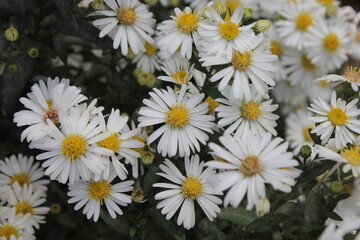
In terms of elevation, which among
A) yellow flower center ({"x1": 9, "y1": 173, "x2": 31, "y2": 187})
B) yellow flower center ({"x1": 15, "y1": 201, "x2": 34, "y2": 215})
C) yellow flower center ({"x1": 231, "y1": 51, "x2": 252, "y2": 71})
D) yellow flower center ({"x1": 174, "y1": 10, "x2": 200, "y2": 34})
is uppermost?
yellow flower center ({"x1": 174, "y1": 10, "x2": 200, "y2": 34})

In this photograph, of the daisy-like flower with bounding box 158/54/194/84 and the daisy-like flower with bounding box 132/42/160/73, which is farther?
the daisy-like flower with bounding box 132/42/160/73

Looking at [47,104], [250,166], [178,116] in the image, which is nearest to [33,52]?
[47,104]

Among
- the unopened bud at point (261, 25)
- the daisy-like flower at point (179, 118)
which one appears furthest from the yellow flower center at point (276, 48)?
the daisy-like flower at point (179, 118)

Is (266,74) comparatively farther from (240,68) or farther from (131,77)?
(131,77)

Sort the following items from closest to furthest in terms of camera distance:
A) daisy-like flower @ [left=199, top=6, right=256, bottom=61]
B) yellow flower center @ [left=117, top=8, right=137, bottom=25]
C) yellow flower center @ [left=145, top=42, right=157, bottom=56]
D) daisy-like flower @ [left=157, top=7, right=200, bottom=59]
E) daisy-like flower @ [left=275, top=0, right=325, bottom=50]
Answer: daisy-like flower @ [left=199, top=6, right=256, bottom=61] → daisy-like flower @ [left=157, top=7, right=200, bottom=59] → yellow flower center @ [left=117, top=8, right=137, bottom=25] → yellow flower center @ [left=145, top=42, right=157, bottom=56] → daisy-like flower @ [left=275, top=0, right=325, bottom=50]

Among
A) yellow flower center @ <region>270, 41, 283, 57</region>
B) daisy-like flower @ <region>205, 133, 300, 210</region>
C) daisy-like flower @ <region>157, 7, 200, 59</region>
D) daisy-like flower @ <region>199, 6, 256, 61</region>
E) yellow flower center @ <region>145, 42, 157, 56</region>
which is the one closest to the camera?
daisy-like flower @ <region>205, 133, 300, 210</region>

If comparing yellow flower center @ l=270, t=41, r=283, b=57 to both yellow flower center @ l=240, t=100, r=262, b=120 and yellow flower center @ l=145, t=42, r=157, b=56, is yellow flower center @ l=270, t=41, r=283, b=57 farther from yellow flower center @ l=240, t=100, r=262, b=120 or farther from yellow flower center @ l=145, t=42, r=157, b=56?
yellow flower center @ l=240, t=100, r=262, b=120

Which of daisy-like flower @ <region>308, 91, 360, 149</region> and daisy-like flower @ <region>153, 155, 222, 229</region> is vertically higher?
daisy-like flower @ <region>308, 91, 360, 149</region>

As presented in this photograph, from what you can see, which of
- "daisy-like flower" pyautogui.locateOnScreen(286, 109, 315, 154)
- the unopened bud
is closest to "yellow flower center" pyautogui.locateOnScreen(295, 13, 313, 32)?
"daisy-like flower" pyautogui.locateOnScreen(286, 109, 315, 154)

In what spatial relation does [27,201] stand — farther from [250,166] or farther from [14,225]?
[250,166]
